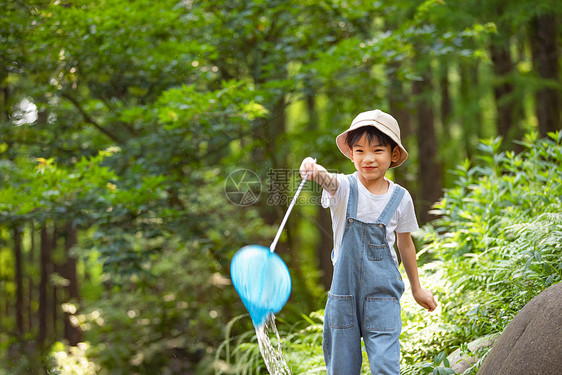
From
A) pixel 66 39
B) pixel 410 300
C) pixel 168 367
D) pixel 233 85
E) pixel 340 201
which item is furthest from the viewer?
pixel 168 367

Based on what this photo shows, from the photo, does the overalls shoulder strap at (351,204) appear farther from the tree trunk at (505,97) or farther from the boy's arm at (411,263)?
the tree trunk at (505,97)

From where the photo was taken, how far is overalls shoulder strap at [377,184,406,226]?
222 cm

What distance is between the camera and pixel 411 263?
2.41 m

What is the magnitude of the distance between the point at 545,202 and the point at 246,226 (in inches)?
139

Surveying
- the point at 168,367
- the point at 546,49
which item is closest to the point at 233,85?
the point at 168,367

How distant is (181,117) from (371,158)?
9.40 ft

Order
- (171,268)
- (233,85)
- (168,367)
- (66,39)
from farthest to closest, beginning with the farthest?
1. (171,268)
2. (168,367)
3. (66,39)
4. (233,85)

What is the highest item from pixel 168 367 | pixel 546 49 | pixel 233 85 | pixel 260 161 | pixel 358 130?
pixel 546 49

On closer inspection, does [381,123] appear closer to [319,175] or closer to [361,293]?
[319,175]

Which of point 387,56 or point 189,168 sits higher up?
point 387,56

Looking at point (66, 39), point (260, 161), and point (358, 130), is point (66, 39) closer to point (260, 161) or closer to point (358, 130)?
point (260, 161)

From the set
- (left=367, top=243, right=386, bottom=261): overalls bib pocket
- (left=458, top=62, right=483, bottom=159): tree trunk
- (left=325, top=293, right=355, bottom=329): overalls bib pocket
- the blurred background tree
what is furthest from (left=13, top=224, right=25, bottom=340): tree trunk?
(left=367, top=243, right=386, bottom=261): overalls bib pocket

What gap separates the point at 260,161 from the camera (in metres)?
6.14

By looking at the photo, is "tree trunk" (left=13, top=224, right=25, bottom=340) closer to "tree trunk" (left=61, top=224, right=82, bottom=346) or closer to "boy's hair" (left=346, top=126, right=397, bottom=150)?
"tree trunk" (left=61, top=224, right=82, bottom=346)
